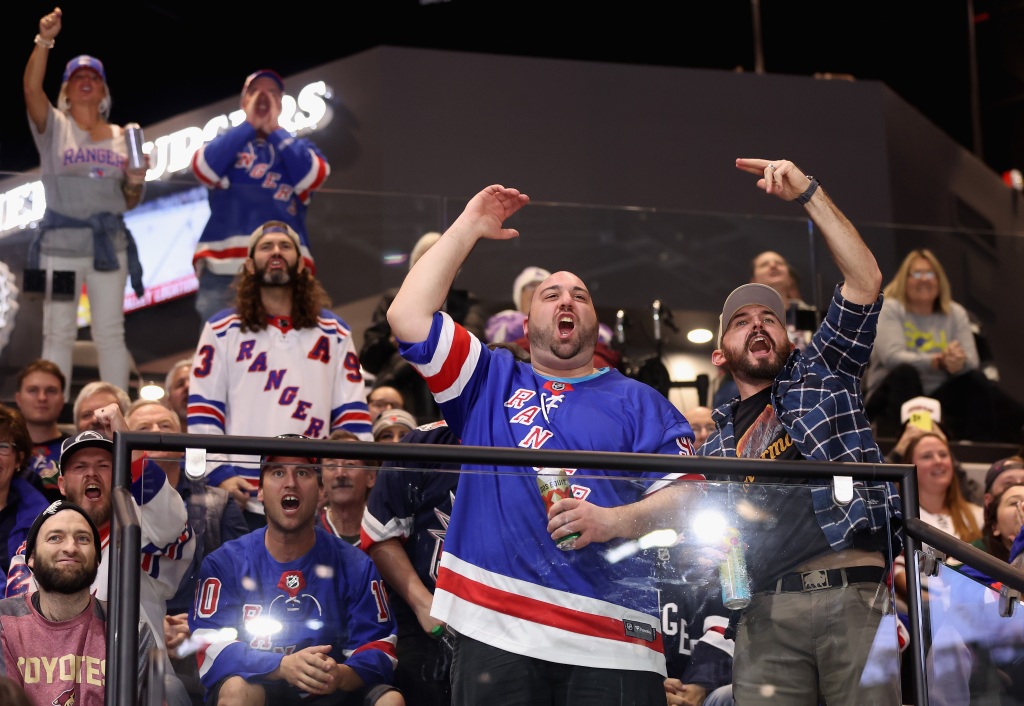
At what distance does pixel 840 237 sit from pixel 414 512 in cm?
136

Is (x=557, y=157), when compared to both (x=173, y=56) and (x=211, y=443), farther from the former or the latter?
(x=211, y=443)

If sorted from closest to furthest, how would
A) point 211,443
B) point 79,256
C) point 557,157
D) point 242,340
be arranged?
point 211,443 → point 242,340 → point 79,256 → point 557,157

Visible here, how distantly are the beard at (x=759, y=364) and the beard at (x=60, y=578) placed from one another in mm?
1878

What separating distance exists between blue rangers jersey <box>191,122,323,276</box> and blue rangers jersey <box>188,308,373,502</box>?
0.95m

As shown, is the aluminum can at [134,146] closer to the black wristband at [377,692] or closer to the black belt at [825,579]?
the black wristband at [377,692]

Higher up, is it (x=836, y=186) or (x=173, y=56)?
(x=173, y=56)

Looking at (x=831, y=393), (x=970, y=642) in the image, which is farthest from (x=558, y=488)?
(x=970, y=642)

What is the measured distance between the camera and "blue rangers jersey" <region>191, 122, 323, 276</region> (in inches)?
270

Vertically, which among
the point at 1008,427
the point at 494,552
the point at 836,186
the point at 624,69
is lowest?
the point at 494,552

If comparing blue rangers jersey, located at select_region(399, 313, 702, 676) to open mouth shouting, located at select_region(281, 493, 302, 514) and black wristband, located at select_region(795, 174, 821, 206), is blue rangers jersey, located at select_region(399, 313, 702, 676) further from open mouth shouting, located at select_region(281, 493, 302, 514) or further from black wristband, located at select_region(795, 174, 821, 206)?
black wristband, located at select_region(795, 174, 821, 206)

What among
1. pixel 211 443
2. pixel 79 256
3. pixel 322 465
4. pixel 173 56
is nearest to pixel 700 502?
pixel 322 465

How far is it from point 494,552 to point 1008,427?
5327 millimetres

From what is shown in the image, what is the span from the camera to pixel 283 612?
317 cm

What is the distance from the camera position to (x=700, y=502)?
336 cm
